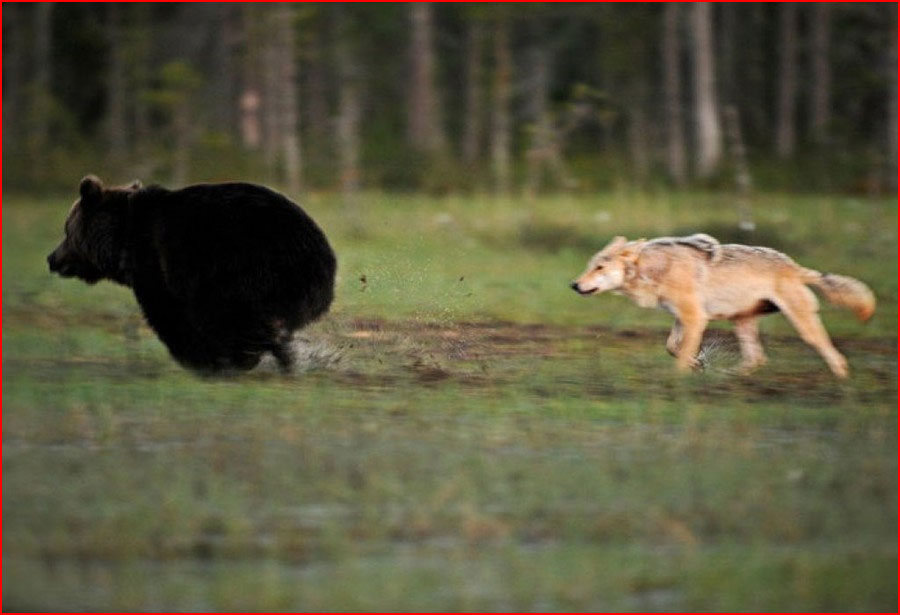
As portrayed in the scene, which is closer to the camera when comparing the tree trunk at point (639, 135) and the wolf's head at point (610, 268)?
the wolf's head at point (610, 268)

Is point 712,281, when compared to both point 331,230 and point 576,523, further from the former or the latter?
point 331,230

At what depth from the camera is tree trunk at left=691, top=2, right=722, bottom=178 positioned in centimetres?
2623

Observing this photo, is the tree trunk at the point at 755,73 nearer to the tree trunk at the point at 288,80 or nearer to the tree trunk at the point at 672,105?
the tree trunk at the point at 672,105

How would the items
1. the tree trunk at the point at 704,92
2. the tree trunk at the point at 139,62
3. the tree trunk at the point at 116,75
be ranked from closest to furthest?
the tree trunk at the point at 704,92 → the tree trunk at the point at 139,62 → the tree trunk at the point at 116,75

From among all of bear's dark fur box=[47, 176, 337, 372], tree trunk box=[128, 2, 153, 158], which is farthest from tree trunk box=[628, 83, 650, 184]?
bear's dark fur box=[47, 176, 337, 372]

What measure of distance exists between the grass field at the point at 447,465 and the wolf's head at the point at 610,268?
53cm

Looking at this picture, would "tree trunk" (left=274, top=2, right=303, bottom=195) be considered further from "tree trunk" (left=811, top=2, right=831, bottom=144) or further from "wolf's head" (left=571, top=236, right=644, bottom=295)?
"tree trunk" (left=811, top=2, right=831, bottom=144)

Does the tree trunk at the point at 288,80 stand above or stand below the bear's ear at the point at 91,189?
below

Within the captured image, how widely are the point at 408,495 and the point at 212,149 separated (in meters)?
18.5

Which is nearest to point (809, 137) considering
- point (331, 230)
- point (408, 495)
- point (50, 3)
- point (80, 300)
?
point (50, 3)

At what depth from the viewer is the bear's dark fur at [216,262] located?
8656 mm

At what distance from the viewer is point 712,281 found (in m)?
9.20

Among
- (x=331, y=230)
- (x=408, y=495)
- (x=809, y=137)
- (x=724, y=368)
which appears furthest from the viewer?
(x=809, y=137)

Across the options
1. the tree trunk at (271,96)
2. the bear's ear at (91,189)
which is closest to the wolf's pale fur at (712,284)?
the bear's ear at (91,189)
